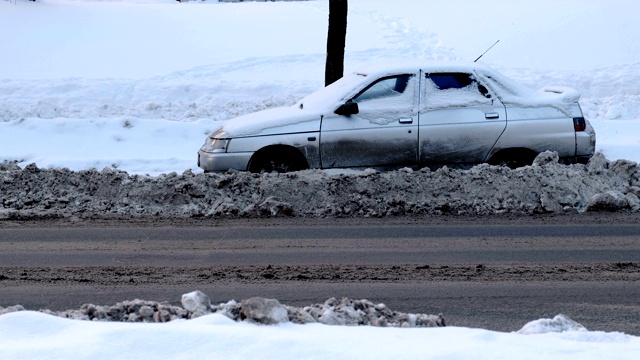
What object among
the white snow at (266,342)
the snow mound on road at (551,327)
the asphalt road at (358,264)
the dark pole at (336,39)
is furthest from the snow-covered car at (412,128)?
the white snow at (266,342)

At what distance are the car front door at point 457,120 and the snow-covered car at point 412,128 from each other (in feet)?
0.04

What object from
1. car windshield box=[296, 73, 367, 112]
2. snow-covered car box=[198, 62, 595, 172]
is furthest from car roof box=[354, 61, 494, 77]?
car windshield box=[296, 73, 367, 112]

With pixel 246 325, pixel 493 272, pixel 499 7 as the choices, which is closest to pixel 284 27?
pixel 499 7

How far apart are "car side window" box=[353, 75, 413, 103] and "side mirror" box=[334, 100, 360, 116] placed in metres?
0.20

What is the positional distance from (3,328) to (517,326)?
3.35 meters

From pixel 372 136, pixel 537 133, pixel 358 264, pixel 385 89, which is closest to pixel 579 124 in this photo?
pixel 537 133

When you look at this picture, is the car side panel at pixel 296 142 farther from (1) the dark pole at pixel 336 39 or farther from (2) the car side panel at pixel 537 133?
(1) the dark pole at pixel 336 39

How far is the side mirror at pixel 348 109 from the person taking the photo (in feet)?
39.3

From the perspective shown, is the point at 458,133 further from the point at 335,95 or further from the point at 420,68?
the point at 335,95

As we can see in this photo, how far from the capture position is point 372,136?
39.5 ft

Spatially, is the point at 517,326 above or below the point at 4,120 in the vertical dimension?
below

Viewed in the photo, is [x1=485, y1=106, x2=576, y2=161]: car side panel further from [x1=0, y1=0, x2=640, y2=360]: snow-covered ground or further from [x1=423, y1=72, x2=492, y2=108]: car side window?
[x1=0, y1=0, x2=640, y2=360]: snow-covered ground

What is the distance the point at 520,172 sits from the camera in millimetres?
11680

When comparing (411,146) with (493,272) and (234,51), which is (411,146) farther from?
(234,51)
